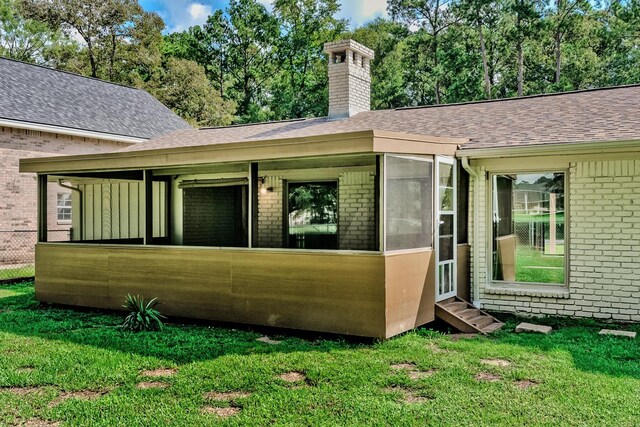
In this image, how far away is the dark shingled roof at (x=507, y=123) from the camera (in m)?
7.81

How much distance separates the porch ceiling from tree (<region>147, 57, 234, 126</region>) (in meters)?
17.3

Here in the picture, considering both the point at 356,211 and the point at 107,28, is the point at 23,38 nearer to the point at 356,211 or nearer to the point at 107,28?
the point at 107,28

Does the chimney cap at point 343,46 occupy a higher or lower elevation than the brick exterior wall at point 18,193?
higher

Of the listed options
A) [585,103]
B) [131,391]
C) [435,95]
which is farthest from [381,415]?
[435,95]

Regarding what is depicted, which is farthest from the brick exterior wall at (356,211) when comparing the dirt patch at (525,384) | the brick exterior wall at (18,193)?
the brick exterior wall at (18,193)

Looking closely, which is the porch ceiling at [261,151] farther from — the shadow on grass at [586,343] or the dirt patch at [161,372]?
the dirt patch at [161,372]

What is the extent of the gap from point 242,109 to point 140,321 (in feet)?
88.8

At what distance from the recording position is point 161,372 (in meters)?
5.36

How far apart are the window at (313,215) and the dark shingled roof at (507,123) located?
107cm

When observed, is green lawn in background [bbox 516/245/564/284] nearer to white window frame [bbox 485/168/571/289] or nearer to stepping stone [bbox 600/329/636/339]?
white window frame [bbox 485/168/571/289]

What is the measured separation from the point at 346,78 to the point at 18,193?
933 cm

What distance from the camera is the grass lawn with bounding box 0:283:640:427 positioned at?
4188 millimetres

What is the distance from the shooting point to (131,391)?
4754mm

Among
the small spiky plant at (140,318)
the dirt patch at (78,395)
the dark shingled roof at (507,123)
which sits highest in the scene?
the dark shingled roof at (507,123)
